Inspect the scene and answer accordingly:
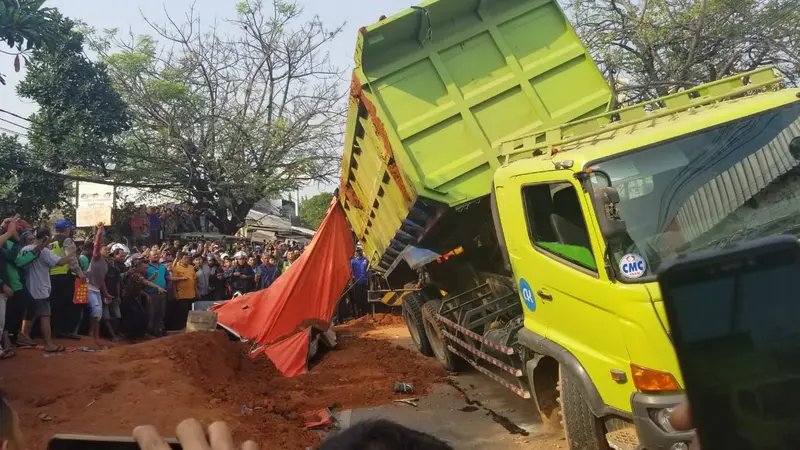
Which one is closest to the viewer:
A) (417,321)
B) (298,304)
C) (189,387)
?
(189,387)

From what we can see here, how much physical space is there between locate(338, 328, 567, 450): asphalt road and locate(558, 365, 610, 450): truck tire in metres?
0.95

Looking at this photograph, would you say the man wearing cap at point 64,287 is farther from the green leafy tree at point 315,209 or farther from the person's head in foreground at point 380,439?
the green leafy tree at point 315,209

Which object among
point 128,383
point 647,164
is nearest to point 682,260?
point 647,164

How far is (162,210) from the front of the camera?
67.7 ft

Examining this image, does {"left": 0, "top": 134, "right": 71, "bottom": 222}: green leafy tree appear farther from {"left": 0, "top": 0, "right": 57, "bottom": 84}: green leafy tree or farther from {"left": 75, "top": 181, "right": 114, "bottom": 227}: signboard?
{"left": 0, "top": 0, "right": 57, "bottom": 84}: green leafy tree

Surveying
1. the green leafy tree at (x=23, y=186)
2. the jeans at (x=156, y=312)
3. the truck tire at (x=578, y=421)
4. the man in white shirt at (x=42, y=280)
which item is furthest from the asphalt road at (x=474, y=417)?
the green leafy tree at (x=23, y=186)

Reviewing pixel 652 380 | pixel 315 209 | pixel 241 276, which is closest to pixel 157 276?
pixel 241 276

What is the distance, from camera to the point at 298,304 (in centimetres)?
999

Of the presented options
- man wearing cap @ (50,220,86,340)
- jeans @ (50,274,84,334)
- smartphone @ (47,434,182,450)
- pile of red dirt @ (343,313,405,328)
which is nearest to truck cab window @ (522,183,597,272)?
smartphone @ (47,434,182,450)

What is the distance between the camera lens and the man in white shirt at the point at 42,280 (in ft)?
27.7

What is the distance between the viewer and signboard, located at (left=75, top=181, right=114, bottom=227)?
723 inches

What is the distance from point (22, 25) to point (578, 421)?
6.62 metres

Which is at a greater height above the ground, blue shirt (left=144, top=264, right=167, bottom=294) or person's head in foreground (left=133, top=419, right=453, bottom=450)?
person's head in foreground (left=133, top=419, right=453, bottom=450)

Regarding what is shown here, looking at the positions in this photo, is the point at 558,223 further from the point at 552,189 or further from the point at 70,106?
the point at 70,106
